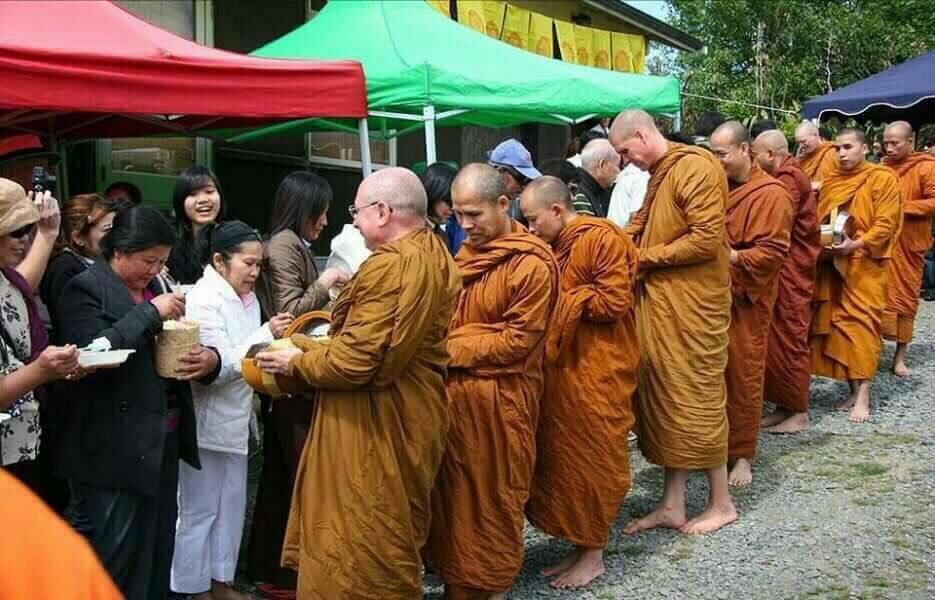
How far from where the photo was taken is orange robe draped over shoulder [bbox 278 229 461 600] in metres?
2.70

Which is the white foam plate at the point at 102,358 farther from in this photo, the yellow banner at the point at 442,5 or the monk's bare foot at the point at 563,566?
the yellow banner at the point at 442,5

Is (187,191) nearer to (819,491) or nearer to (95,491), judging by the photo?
(95,491)

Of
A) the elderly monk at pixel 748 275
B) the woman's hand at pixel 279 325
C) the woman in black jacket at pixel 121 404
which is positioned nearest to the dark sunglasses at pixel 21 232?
the woman in black jacket at pixel 121 404

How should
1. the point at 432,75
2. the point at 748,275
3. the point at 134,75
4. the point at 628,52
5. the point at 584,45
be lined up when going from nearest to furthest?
the point at 134,75 → the point at 748,275 → the point at 432,75 → the point at 584,45 → the point at 628,52

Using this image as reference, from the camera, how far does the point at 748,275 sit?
4621mm

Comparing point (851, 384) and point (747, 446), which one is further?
point (851, 384)

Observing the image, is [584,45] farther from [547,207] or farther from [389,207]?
[389,207]

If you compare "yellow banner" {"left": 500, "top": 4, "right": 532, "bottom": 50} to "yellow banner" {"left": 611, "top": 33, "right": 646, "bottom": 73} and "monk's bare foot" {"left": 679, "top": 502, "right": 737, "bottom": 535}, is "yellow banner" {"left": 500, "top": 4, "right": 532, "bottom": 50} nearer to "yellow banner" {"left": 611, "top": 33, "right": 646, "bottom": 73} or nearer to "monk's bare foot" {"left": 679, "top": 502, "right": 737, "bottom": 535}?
"yellow banner" {"left": 611, "top": 33, "right": 646, "bottom": 73}

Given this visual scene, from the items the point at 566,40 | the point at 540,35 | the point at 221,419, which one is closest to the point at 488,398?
the point at 221,419

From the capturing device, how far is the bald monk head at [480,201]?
129 inches

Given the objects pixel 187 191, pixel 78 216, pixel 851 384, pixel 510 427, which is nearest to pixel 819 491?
pixel 851 384

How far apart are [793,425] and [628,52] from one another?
909 centimetres

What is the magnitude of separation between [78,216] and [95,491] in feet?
3.53

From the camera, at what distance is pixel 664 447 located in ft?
13.6
